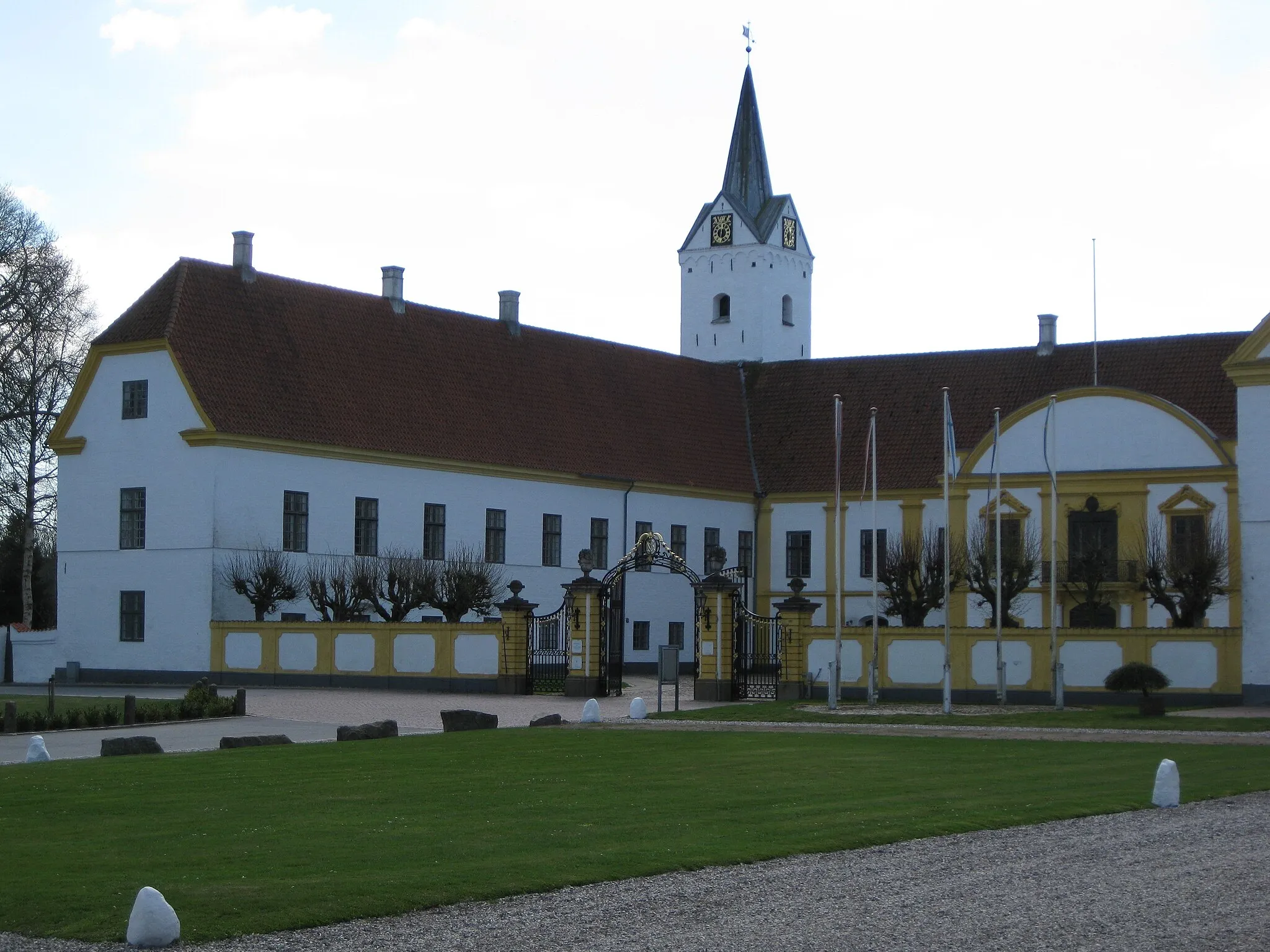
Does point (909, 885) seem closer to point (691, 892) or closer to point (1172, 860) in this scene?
point (691, 892)

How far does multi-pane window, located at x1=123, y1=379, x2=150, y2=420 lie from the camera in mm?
44594

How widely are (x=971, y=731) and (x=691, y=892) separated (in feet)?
51.8

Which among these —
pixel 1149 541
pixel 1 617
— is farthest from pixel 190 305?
pixel 1149 541

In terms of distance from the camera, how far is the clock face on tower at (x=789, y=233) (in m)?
68.3

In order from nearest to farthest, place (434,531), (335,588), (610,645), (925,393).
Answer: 1. (610,645)
2. (335,588)
3. (434,531)
4. (925,393)

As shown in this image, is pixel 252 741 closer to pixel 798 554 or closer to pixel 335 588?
pixel 335 588

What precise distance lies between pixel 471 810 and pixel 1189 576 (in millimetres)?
26754

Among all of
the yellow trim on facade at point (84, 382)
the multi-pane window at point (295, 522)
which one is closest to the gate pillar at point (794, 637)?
the multi-pane window at point (295, 522)

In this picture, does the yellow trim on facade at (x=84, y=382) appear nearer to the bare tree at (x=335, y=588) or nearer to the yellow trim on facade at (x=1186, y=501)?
the bare tree at (x=335, y=588)

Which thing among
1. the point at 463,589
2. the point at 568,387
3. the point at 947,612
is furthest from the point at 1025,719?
the point at 568,387

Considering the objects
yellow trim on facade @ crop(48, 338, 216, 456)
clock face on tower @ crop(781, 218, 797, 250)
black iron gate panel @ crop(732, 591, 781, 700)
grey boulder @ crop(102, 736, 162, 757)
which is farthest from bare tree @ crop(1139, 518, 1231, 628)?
clock face on tower @ crop(781, 218, 797, 250)

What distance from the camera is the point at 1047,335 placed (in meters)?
55.2

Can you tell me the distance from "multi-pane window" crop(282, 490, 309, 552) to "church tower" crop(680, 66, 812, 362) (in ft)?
81.0

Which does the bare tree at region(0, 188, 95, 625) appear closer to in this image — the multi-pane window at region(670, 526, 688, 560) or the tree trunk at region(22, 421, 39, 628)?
the tree trunk at region(22, 421, 39, 628)
